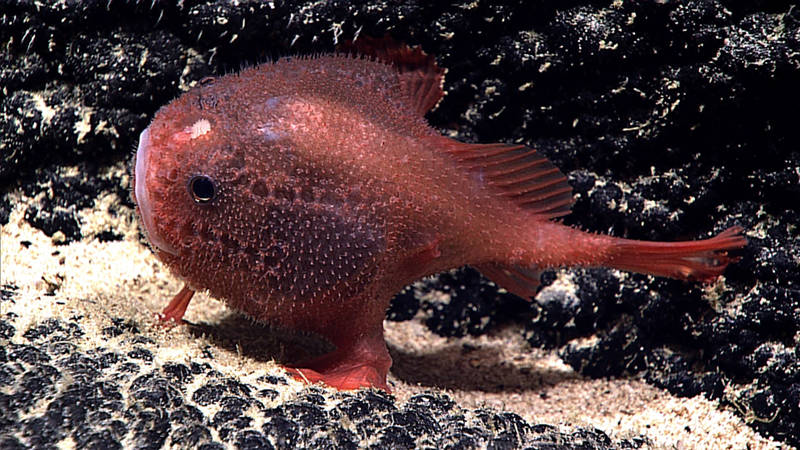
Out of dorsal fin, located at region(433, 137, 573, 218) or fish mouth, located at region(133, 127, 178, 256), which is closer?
fish mouth, located at region(133, 127, 178, 256)

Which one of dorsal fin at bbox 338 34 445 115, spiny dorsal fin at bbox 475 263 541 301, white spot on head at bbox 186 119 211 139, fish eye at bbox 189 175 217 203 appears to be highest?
dorsal fin at bbox 338 34 445 115

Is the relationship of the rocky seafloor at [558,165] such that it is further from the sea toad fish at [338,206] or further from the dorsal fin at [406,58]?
Answer: the sea toad fish at [338,206]

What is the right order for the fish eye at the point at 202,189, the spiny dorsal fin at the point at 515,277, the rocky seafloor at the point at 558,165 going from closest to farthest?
1. the fish eye at the point at 202,189
2. the rocky seafloor at the point at 558,165
3. the spiny dorsal fin at the point at 515,277

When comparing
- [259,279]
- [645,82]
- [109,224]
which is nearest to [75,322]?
[259,279]

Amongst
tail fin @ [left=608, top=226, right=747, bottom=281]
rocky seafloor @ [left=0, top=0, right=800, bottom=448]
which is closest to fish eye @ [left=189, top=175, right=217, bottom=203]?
rocky seafloor @ [left=0, top=0, right=800, bottom=448]

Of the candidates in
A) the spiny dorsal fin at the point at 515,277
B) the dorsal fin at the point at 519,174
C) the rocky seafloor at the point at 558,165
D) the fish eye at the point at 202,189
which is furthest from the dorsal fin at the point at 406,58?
the fish eye at the point at 202,189

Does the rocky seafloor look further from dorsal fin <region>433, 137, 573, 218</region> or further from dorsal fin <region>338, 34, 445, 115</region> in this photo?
dorsal fin <region>433, 137, 573, 218</region>

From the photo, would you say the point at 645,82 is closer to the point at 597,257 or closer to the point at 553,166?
the point at 553,166

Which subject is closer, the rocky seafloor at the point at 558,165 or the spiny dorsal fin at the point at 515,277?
Answer: the rocky seafloor at the point at 558,165
